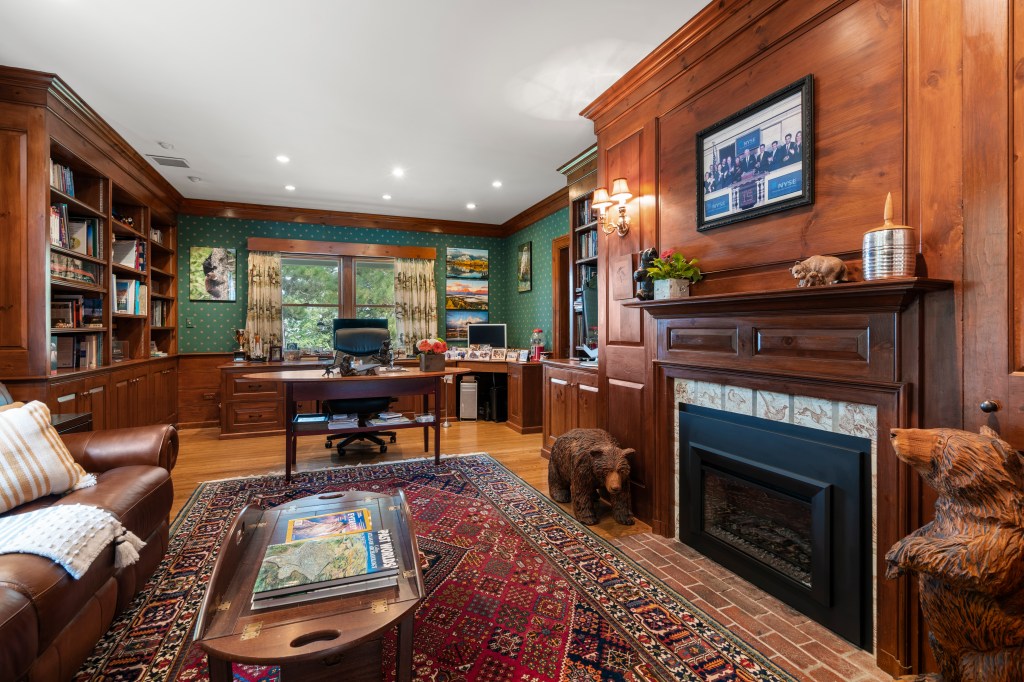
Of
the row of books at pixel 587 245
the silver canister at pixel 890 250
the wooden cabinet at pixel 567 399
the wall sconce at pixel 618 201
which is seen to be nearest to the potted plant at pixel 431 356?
the wooden cabinet at pixel 567 399

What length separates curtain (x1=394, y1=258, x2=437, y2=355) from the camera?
21.0 feet

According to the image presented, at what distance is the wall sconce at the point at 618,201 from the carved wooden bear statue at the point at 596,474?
4.44 ft

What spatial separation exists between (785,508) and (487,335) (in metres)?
4.76

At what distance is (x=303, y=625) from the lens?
3.68 feet

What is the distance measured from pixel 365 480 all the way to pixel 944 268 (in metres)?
3.54

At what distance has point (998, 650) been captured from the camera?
1161 mm

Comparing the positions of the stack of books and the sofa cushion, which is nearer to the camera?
the sofa cushion

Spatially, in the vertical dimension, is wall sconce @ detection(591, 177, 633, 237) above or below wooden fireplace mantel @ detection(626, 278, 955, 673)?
above

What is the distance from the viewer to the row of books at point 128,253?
14.6 ft

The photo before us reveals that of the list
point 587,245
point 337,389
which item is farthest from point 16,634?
point 587,245

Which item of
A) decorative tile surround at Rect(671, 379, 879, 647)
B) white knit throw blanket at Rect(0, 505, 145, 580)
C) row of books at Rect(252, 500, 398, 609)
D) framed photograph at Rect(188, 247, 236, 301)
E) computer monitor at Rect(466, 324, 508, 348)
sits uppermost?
framed photograph at Rect(188, 247, 236, 301)

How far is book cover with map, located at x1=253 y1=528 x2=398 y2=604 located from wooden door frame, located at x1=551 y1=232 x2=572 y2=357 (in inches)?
159

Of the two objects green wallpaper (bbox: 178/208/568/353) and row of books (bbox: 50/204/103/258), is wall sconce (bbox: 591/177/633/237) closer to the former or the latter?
green wallpaper (bbox: 178/208/568/353)

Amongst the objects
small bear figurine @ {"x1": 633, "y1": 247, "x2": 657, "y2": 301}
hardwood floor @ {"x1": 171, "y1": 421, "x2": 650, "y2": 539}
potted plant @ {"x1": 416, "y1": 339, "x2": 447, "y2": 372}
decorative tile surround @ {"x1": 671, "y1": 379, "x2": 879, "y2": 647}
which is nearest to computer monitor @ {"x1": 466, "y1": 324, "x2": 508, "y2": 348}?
hardwood floor @ {"x1": 171, "y1": 421, "x2": 650, "y2": 539}
